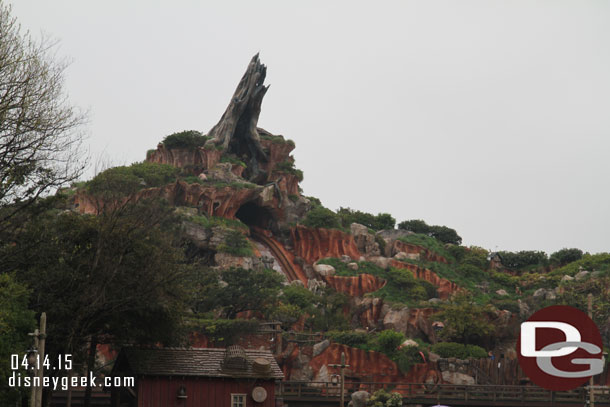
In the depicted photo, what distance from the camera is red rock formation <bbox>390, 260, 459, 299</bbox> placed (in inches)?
3290

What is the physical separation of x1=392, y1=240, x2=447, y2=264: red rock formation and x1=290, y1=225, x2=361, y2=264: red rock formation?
526 centimetres

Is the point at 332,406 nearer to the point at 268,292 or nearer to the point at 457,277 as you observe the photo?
the point at 268,292

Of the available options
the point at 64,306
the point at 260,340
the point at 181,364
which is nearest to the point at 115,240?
the point at 64,306

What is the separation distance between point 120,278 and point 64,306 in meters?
2.97

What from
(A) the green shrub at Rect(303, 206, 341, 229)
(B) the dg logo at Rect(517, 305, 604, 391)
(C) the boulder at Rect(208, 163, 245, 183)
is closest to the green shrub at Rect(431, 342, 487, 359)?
(A) the green shrub at Rect(303, 206, 341, 229)

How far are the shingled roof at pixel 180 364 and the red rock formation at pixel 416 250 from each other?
188ft

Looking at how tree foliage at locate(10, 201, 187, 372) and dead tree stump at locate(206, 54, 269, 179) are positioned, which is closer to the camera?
tree foliage at locate(10, 201, 187, 372)

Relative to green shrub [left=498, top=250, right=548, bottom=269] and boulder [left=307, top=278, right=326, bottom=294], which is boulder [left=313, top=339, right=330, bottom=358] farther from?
green shrub [left=498, top=250, right=548, bottom=269]

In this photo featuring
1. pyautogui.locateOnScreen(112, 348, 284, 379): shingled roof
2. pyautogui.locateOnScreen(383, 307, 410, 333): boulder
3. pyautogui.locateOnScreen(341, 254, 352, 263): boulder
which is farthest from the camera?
pyautogui.locateOnScreen(341, 254, 352, 263): boulder

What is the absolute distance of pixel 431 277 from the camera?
84.8m

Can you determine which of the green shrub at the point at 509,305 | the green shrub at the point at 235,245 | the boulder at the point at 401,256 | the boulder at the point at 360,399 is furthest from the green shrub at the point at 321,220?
the boulder at the point at 360,399

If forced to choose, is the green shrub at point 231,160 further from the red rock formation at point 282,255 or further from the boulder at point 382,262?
the boulder at point 382,262

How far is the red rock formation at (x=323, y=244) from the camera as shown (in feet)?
289

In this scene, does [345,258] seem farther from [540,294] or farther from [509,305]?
[540,294]
